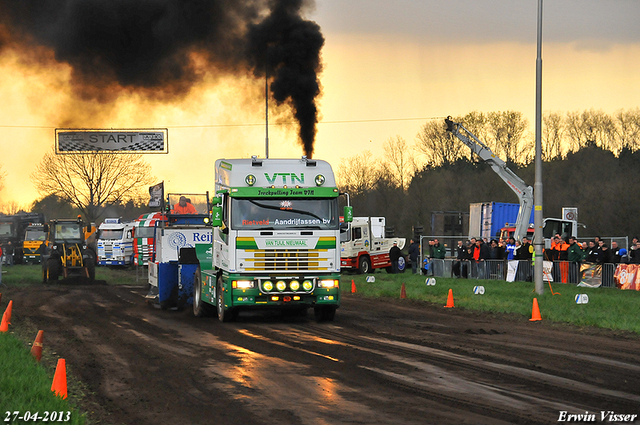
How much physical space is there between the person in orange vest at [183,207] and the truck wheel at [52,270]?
37.3ft

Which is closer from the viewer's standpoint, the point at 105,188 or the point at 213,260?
the point at 213,260

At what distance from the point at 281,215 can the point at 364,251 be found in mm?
21514

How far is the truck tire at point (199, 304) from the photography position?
19.5m

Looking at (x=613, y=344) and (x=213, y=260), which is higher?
(x=213, y=260)

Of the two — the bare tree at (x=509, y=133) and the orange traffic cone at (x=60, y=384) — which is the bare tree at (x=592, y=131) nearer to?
the bare tree at (x=509, y=133)

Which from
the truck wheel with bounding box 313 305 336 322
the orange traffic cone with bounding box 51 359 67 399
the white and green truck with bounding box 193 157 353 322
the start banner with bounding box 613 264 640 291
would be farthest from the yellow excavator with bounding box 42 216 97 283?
the orange traffic cone with bounding box 51 359 67 399

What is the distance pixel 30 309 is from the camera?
21.6m

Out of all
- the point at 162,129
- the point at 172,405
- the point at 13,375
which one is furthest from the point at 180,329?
the point at 162,129

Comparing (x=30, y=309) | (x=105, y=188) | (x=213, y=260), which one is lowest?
(x=30, y=309)

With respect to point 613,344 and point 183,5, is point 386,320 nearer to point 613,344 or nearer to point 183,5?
point 613,344

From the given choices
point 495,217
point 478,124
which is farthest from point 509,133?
point 495,217

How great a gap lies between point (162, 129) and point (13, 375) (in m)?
27.4

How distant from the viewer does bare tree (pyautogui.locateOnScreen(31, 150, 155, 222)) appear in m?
78.7

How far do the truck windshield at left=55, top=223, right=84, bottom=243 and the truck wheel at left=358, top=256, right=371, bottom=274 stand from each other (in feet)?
44.0
